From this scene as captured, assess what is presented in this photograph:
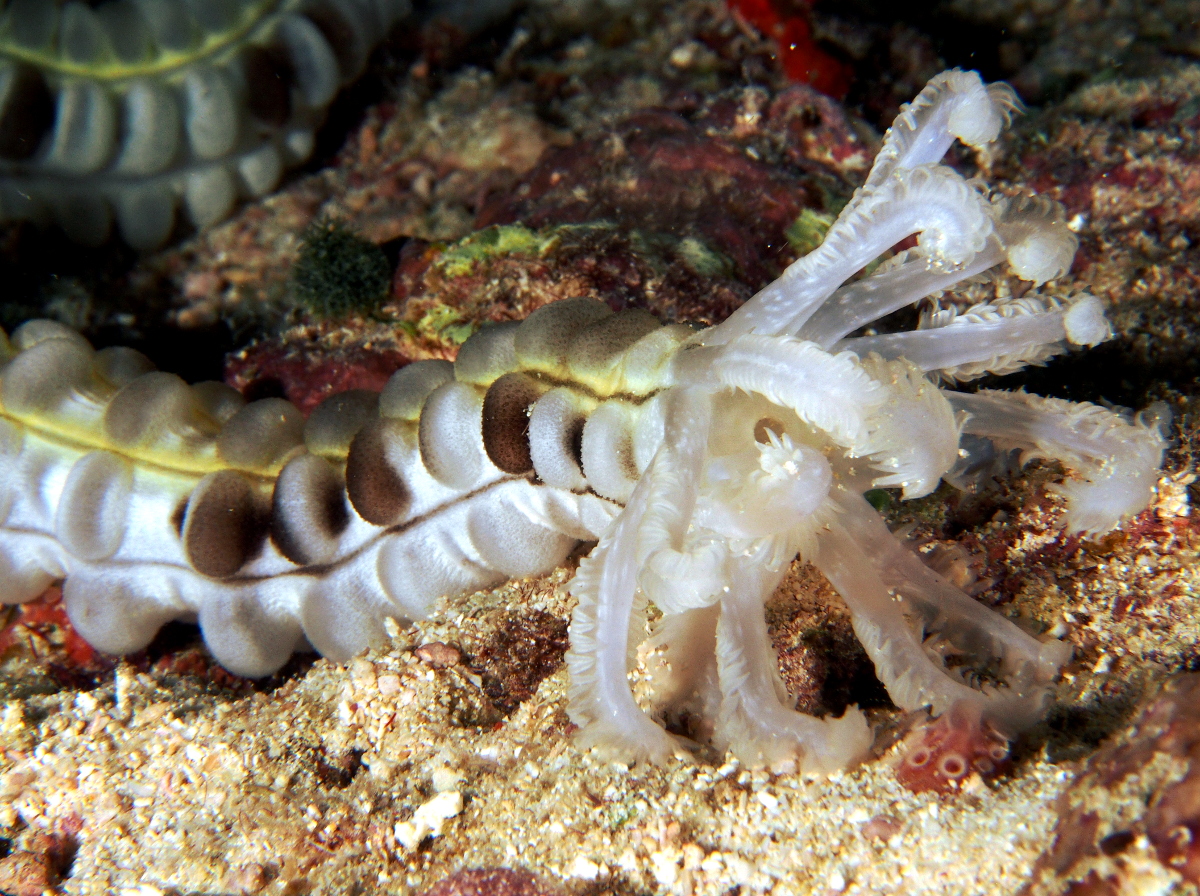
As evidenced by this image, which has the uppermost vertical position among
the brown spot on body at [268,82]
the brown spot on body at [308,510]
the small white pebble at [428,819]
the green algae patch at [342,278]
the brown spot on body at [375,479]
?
the brown spot on body at [268,82]

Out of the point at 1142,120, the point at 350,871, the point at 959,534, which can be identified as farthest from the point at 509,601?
the point at 1142,120

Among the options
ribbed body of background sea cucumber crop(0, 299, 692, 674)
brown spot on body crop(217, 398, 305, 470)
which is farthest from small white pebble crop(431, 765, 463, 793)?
brown spot on body crop(217, 398, 305, 470)

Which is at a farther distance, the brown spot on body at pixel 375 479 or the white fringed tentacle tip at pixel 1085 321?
the brown spot on body at pixel 375 479

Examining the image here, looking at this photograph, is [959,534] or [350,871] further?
[959,534]

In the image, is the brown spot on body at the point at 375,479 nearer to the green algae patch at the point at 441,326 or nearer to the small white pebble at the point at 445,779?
the green algae patch at the point at 441,326

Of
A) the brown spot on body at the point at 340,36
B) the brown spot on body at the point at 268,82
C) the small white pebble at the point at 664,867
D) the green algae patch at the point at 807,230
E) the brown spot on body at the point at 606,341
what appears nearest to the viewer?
the small white pebble at the point at 664,867

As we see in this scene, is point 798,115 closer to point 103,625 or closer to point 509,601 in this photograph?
point 509,601

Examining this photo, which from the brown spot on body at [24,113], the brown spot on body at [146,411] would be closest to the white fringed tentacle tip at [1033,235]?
the brown spot on body at [146,411]

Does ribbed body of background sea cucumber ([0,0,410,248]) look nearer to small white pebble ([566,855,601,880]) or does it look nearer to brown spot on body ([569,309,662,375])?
brown spot on body ([569,309,662,375])

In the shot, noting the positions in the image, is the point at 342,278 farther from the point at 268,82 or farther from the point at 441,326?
the point at 268,82
